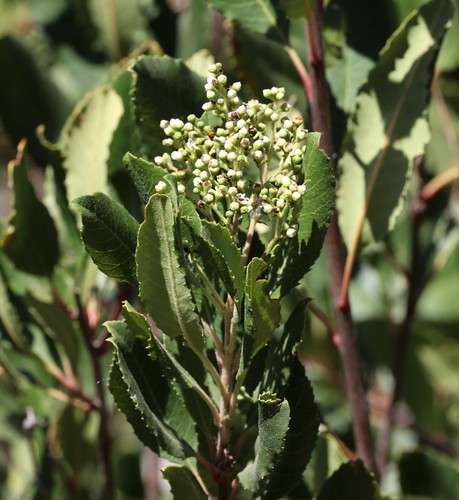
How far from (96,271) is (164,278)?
402 mm

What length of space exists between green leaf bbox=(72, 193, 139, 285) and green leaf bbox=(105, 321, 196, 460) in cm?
5

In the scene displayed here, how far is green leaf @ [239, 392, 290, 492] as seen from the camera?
712 millimetres

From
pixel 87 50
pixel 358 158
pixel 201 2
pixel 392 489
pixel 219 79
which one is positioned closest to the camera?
pixel 219 79

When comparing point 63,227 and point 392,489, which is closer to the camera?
point 63,227

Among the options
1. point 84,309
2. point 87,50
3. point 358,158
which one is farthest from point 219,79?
point 87,50

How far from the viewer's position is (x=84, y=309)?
1131 millimetres

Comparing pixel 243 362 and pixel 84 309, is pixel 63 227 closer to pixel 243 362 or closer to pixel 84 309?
pixel 84 309

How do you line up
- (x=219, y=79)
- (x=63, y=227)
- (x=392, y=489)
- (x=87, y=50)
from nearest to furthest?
1. (x=219, y=79)
2. (x=63, y=227)
3. (x=87, y=50)
4. (x=392, y=489)

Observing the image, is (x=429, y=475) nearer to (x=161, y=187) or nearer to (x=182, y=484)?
(x=182, y=484)

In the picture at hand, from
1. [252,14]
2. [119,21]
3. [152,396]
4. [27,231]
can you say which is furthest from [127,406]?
[119,21]

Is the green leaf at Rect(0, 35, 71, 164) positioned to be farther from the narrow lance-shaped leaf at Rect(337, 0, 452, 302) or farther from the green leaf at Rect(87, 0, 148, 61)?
the narrow lance-shaped leaf at Rect(337, 0, 452, 302)

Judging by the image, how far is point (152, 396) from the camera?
81cm

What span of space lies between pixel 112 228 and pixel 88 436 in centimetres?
67

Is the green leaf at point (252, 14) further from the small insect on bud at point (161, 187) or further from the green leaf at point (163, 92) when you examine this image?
the small insect on bud at point (161, 187)
